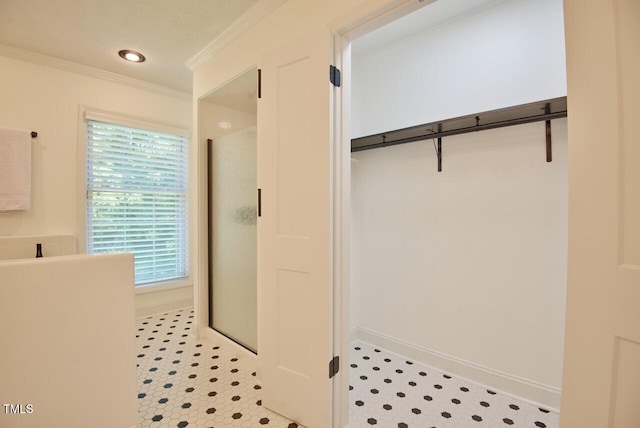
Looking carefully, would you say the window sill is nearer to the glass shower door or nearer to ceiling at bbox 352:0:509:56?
the glass shower door

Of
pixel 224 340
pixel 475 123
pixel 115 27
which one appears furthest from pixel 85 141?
pixel 475 123

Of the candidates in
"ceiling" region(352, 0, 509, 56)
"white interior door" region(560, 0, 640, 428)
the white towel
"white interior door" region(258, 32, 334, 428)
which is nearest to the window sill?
the white towel

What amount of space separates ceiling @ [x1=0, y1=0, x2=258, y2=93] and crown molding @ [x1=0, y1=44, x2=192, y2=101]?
0.15 ft

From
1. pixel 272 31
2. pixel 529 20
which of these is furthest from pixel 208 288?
pixel 529 20

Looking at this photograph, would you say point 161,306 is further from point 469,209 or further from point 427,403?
point 469,209

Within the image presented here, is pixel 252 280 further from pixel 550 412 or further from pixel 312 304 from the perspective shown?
pixel 550 412

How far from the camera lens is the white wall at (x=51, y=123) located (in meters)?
2.44

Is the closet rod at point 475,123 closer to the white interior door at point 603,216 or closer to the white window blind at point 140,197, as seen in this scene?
the white interior door at point 603,216

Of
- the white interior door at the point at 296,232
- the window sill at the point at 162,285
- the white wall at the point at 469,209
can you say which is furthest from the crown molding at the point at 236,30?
the window sill at the point at 162,285

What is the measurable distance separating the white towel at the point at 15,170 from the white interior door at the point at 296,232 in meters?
2.32

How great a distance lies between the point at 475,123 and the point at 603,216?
1.24m

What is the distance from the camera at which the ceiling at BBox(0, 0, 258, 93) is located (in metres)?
1.93

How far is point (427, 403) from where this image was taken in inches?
68.2

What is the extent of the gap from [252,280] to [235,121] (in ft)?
5.23
